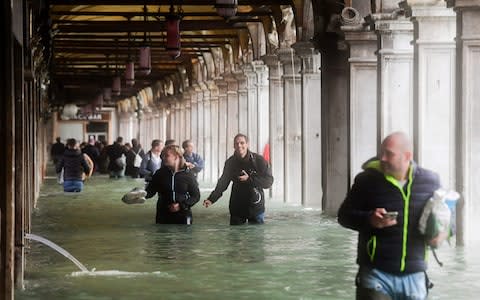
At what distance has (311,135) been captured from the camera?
81.4 ft

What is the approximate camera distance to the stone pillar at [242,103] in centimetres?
3609

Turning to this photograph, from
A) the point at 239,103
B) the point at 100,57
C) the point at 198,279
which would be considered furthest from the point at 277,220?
the point at 100,57

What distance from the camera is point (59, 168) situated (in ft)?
100.0

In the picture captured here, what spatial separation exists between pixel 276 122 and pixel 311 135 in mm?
4631

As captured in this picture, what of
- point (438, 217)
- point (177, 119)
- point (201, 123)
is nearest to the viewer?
point (438, 217)

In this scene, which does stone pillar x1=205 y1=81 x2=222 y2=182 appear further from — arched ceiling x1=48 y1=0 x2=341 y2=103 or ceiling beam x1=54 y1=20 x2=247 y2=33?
ceiling beam x1=54 y1=20 x2=247 y2=33

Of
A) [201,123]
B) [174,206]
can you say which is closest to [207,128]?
[201,123]

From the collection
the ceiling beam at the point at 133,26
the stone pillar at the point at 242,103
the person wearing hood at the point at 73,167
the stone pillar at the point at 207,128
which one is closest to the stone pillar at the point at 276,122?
the ceiling beam at the point at 133,26

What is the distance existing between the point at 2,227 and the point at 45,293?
4.48 feet

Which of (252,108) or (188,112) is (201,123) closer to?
(188,112)

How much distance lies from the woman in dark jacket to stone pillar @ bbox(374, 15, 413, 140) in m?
3.22

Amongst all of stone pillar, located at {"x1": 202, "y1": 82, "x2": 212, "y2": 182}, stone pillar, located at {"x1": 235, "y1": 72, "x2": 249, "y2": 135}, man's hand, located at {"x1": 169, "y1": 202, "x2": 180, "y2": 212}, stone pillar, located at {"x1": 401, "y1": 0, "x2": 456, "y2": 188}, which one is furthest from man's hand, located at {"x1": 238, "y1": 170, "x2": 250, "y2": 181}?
stone pillar, located at {"x1": 202, "y1": 82, "x2": 212, "y2": 182}

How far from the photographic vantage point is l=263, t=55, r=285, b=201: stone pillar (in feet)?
94.6

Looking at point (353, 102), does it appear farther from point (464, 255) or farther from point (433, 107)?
point (464, 255)
